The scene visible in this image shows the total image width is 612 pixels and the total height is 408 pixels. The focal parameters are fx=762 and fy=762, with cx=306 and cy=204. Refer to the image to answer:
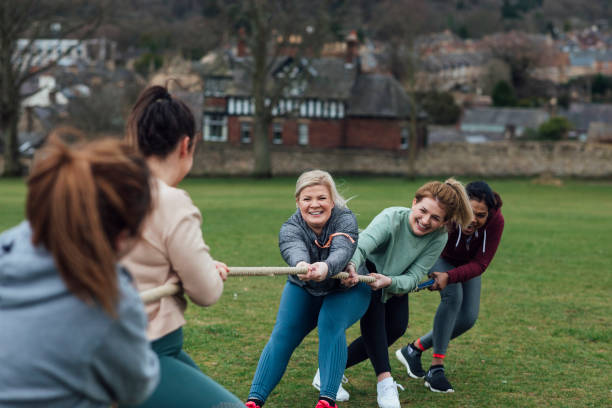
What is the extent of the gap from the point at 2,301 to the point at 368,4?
486 ft

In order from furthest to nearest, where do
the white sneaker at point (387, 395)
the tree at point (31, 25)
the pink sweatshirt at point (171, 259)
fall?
1. the tree at point (31, 25)
2. the white sneaker at point (387, 395)
3. the pink sweatshirt at point (171, 259)

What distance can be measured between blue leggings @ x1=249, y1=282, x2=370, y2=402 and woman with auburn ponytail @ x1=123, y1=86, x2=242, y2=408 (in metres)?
1.78

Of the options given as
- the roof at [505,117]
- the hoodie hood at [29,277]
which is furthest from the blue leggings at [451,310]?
the roof at [505,117]

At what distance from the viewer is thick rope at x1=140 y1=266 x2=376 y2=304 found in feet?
10.7

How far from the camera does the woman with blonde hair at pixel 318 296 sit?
17.5 feet

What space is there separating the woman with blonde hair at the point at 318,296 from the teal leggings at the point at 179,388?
1.86 metres

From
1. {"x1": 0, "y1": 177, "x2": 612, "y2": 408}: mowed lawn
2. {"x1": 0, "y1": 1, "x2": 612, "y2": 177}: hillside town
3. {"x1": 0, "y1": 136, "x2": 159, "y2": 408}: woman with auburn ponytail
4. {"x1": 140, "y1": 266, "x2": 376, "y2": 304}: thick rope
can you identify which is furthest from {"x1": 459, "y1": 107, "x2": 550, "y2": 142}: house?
{"x1": 0, "y1": 136, "x2": 159, "y2": 408}: woman with auburn ponytail

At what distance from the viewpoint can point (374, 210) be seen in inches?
1027

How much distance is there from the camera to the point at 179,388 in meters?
3.37

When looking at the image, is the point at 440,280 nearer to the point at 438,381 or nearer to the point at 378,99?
the point at 438,381

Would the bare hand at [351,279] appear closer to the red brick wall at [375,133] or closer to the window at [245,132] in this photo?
the red brick wall at [375,133]

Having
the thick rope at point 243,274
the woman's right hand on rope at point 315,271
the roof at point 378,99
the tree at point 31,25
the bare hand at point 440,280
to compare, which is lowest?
the bare hand at point 440,280

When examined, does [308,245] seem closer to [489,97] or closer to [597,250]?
[597,250]

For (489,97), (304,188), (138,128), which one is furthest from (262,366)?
(489,97)
